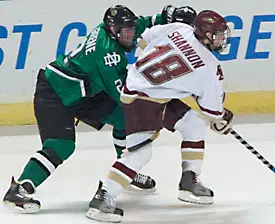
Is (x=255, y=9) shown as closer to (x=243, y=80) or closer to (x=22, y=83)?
(x=243, y=80)

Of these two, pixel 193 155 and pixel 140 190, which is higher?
pixel 193 155

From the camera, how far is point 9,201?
109 inches

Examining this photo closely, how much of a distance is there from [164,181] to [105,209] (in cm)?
60

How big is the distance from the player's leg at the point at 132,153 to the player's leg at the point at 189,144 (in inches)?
3.9

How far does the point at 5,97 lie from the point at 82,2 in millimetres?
652

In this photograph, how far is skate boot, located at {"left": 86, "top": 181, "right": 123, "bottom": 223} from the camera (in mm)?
2650

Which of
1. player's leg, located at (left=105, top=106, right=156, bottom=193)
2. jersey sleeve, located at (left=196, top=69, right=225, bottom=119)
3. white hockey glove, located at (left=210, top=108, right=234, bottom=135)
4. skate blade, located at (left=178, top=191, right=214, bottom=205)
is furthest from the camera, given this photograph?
player's leg, located at (left=105, top=106, right=156, bottom=193)

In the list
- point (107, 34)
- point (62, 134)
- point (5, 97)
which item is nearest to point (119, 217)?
point (62, 134)

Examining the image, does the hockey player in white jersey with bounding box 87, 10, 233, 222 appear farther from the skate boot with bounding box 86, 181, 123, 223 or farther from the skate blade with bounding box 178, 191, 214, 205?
the skate blade with bounding box 178, 191, 214, 205

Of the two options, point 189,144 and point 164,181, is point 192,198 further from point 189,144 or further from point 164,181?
point 164,181

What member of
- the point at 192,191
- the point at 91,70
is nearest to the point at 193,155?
the point at 192,191

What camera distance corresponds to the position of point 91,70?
283 centimetres

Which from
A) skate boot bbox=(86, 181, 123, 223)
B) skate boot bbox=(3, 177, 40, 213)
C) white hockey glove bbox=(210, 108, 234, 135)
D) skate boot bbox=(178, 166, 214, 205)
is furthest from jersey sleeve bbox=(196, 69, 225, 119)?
skate boot bbox=(3, 177, 40, 213)

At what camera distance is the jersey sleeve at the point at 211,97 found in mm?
2557
